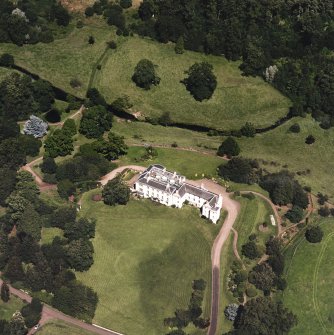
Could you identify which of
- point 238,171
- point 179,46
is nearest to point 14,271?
point 238,171

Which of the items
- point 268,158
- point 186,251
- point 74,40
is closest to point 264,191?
point 268,158

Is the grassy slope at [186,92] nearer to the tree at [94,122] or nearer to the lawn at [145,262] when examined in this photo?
the tree at [94,122]

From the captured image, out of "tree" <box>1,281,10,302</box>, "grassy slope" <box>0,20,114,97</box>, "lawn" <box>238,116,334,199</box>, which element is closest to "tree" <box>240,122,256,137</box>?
"lawn" <box>238,116,334,199</box>

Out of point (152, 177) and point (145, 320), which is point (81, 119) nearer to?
point (152, 177)

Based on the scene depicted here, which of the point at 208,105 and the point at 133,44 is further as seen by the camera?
the point at 133,44

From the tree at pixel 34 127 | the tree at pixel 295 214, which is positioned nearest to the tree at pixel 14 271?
the tree at pixel 34 127
